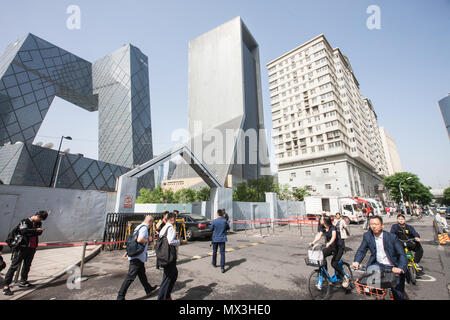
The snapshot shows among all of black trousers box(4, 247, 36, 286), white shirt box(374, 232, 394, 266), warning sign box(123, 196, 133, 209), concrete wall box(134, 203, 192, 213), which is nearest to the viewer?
white shirt box(374, 232, 394, 266)

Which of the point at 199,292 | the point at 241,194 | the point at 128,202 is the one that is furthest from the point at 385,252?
the point at 241,194

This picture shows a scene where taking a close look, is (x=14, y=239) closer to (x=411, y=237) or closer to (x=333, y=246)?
(x=333, y=246)

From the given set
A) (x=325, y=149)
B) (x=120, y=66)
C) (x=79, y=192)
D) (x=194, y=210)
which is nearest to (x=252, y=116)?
(x=325, y=149)

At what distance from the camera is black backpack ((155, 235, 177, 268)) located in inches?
138

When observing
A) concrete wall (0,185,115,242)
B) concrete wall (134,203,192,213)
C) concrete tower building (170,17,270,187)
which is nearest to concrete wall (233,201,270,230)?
concrete wall (134,203,192,213)

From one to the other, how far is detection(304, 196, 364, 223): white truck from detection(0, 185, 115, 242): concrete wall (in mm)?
21415

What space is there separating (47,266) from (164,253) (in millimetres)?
5819

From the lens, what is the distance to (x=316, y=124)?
46156 millimetres

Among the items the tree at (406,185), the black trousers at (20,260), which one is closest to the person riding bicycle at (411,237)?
the black trousers at (20,260)

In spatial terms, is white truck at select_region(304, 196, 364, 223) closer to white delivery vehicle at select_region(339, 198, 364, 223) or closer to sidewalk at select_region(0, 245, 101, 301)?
white delivery vehicle at select_region(339, 198, 364, 223)

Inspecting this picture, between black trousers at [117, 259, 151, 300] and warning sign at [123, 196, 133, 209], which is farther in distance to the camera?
warning sign at [123, 196, 133, 209]
